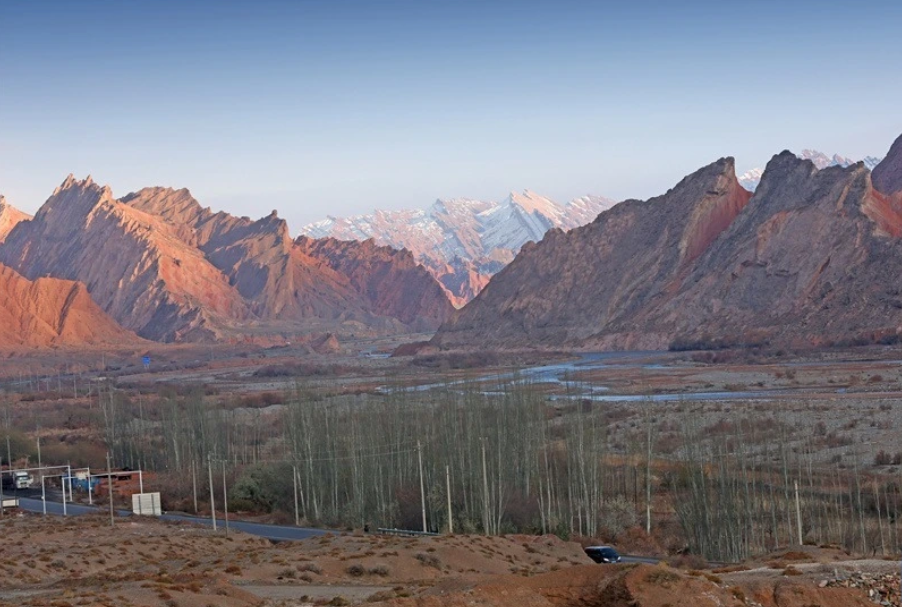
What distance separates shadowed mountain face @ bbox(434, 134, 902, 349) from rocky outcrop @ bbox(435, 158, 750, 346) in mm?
210

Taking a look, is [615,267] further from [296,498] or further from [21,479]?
[296,498]

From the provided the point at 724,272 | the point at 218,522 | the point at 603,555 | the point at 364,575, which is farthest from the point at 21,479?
the point at 724,272

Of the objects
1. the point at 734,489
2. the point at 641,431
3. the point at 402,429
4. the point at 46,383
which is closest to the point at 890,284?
the point at 641,431

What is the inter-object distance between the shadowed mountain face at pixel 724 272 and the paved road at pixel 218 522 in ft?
Result: 290

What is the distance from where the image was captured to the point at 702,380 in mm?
113125

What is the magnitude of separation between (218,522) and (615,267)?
12776cm

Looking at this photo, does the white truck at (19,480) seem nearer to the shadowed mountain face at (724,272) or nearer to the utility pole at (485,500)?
the utility pole at (485,500)

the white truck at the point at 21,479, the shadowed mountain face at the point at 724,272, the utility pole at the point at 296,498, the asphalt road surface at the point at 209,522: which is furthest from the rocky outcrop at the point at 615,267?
the utility pole at the point at 296,498

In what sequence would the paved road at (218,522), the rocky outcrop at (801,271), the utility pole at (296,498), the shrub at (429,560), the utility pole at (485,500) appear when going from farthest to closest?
the rocky outcrop at (801,271)
the utility pole at (296,498)
the paved road at (218,522)
the utility pole at (485,500)
the shrub at (429,560)

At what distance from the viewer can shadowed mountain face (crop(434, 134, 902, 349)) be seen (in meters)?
139

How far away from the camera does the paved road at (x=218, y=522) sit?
5344cm

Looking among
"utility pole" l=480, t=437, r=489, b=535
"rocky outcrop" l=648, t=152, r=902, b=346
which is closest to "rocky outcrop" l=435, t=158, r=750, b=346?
"rocky outcrop" l=648, t=152, r=902, b=346

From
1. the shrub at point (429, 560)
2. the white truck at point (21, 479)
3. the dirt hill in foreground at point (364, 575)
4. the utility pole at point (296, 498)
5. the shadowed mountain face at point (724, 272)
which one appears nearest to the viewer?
the dirt hill in foreground at point (364, 575)

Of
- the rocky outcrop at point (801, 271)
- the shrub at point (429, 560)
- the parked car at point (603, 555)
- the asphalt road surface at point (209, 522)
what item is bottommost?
the asphalt road surface at point (209, 522)
